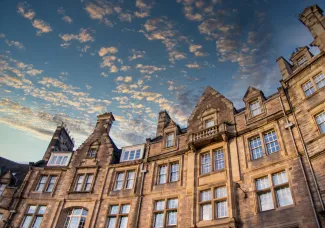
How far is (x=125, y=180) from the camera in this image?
82.0 feet

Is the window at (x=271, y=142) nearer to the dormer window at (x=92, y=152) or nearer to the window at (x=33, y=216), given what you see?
the dormer window at (x=92, y=152)

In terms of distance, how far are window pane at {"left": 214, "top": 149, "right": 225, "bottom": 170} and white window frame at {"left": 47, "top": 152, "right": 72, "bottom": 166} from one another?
17337 millimetres

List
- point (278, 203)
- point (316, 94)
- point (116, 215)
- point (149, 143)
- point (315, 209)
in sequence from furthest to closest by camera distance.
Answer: point (149, 143) < point (116, 215) < point (316, 94) < point (278, 203) < point (315, 209)

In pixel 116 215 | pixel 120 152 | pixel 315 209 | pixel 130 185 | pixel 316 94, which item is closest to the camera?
pixel 315 209

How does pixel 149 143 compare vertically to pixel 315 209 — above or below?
above

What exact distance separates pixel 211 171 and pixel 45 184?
18263 millimetres

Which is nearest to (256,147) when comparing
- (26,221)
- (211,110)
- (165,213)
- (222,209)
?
(222,209)

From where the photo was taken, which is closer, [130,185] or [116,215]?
[116,215]

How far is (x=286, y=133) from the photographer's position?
18.4m

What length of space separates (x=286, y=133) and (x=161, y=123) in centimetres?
1463

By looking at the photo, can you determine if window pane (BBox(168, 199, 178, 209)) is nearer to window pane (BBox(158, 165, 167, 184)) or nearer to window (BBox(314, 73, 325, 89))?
window pane (BBox(158, 165, 167, 184))

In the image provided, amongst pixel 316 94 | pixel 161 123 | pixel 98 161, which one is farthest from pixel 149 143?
pixel 316 94

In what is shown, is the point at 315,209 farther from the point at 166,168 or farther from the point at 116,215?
the point at 116,215

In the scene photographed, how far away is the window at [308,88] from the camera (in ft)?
61.9
